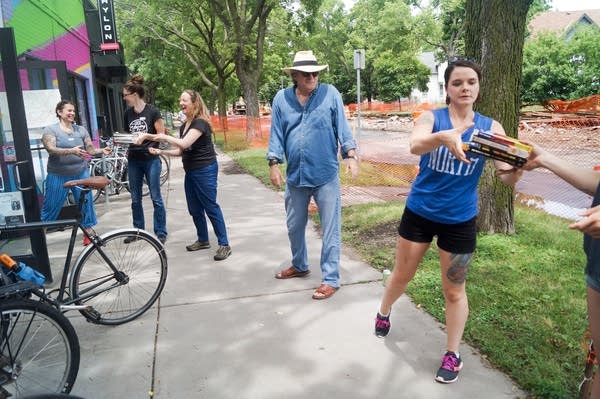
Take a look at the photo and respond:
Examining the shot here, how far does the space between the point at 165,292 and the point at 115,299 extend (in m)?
0.45

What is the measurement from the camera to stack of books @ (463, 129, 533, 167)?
220 centimetres

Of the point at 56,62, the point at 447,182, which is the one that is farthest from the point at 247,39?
the point at 447,182

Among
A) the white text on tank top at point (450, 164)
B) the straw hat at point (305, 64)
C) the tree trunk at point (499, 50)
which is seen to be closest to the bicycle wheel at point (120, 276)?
the straw hat at point (305, 64)

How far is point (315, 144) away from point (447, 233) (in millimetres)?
1561

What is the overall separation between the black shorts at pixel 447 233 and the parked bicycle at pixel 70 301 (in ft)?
6.71

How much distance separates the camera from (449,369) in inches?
116

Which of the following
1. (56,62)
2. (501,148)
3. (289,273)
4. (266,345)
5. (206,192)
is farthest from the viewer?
(56,62)

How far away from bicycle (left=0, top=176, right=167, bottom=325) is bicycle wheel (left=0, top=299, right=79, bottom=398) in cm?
41

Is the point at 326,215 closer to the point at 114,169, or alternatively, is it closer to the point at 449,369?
the point at 449,369

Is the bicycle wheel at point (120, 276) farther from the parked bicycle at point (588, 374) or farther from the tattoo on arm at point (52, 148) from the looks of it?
the parked bicycle at point (588, 374)

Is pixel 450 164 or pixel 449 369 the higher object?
pixel 450 164

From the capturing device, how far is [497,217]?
543cm

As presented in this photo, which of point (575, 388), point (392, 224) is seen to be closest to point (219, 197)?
point (392, 224)

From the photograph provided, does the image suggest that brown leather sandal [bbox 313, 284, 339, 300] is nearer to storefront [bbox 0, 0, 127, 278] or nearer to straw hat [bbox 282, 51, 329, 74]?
straw hat [bbox 282, 51, 329, 74]
